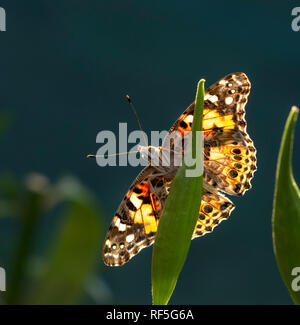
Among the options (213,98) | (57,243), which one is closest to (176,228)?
(213,98)

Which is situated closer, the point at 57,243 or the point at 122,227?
the point at 122,227

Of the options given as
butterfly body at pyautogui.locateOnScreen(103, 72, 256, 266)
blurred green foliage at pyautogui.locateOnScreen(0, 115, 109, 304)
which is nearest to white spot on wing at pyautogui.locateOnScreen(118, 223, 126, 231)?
butterfly body at pyautogui.locateOnScreen(103, 72, 256, 266)

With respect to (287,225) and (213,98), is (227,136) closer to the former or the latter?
(213,98)

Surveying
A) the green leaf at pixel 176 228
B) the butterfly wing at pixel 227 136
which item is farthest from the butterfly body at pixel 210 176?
the green leaf at pixel 176 228

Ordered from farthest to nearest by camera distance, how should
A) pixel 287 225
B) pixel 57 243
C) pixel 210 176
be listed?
1. pixel 57 243
2. pixel 210 176
3. pixel 287 225

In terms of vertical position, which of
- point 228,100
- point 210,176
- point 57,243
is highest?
point 228,100

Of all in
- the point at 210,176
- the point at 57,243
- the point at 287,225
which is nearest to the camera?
the point at 287,225

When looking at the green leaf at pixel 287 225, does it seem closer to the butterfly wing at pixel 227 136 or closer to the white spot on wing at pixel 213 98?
the butterfly wing at pixel 227 136

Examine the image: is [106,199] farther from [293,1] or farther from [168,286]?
[168,286]
